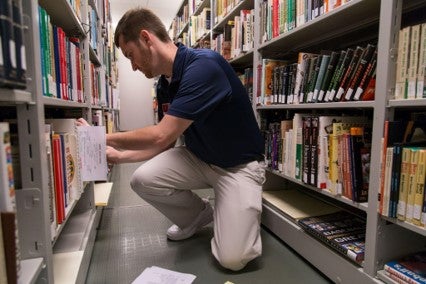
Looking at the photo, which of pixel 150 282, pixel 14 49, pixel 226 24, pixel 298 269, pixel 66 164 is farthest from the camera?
pixel 226 24

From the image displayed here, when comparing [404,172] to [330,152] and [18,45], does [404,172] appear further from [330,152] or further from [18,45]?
[18,45]

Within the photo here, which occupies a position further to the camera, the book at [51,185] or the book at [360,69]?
the book at [360,69]

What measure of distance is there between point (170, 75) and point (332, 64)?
76 centimetres

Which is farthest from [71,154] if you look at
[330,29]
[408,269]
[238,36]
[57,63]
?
[238,36]

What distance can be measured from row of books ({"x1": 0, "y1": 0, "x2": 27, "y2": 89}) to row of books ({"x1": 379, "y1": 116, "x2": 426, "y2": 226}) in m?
0.97

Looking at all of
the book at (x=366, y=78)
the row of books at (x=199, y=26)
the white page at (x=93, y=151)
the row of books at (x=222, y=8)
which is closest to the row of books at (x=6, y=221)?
the white page at (x=93, y=151)

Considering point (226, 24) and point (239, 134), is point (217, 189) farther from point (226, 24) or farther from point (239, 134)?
point (226, 24)

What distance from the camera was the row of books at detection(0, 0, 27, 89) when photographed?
0.45m

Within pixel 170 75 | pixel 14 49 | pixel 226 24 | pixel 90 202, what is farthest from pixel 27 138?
pixel 226 24

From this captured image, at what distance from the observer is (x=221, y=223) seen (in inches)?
53.0

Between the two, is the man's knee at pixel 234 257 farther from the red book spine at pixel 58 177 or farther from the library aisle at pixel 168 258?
the red book spine at pixel 58 177

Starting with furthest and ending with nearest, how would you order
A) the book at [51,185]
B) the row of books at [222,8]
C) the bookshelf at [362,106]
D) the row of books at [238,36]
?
the row of books at [222,8]
the row of books at [238,36]
the bookshelf at [362,106]
the book at [51,185]

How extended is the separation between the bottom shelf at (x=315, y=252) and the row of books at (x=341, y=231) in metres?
0.03

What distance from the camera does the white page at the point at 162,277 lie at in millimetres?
1162
